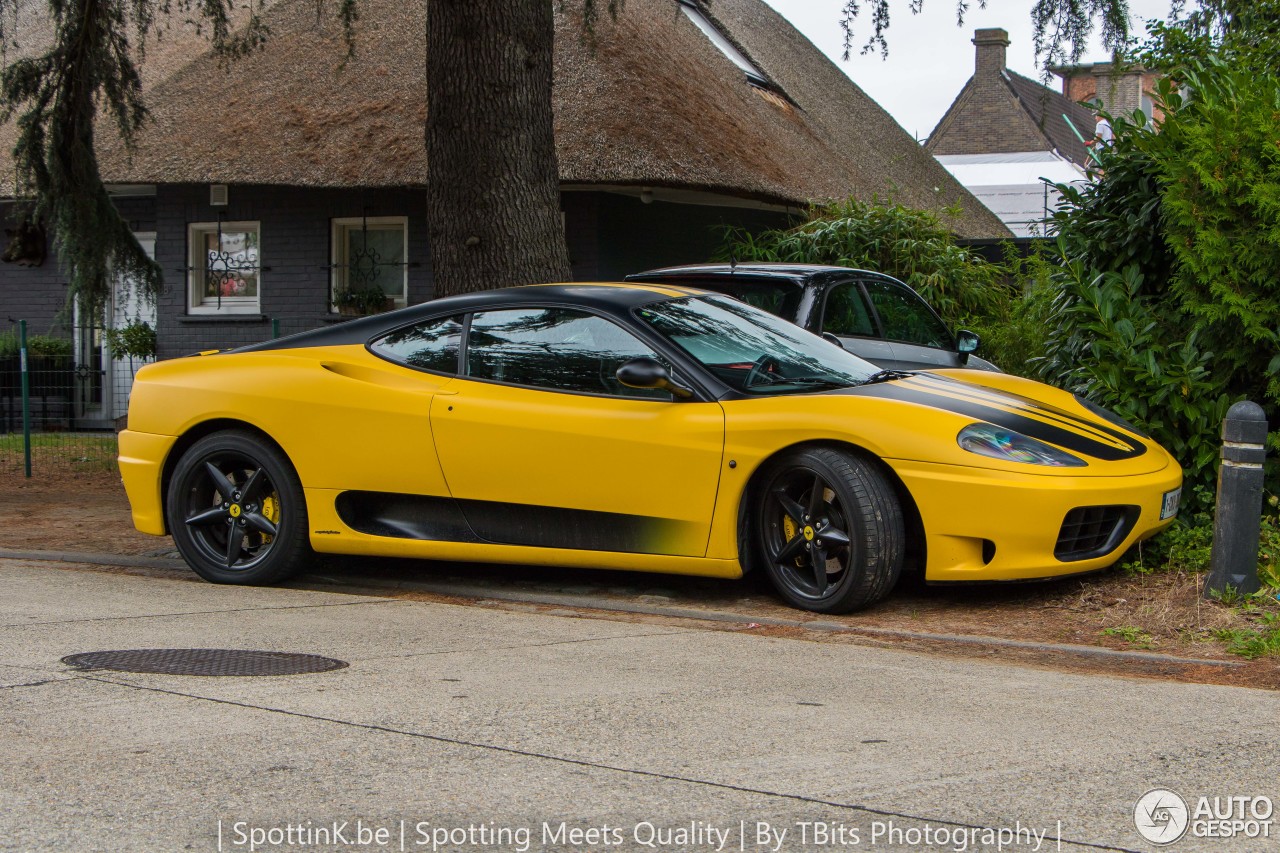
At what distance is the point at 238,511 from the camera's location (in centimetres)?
736

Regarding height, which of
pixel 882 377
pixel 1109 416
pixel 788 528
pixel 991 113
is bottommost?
pixel 788 528

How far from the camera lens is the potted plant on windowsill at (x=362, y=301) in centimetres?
1797

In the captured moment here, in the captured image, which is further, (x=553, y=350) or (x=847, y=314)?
(x=847, y=314)

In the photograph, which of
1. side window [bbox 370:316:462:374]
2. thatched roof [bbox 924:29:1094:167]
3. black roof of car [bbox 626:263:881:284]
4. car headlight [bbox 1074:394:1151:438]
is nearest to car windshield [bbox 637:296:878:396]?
side window [bbox 370:316:462:374]

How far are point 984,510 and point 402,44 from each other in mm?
14665

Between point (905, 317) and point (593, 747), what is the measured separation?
23.1 feet

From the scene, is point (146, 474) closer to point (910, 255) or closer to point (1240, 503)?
point (1240, 503)

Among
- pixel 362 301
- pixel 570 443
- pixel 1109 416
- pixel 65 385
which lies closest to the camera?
pixel 570 443

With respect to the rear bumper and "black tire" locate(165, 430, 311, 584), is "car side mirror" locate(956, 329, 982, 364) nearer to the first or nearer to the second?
"black tire" locate(165, 430, 311, 584)

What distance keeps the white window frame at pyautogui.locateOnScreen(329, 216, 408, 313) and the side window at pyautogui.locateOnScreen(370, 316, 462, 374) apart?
36.0ft

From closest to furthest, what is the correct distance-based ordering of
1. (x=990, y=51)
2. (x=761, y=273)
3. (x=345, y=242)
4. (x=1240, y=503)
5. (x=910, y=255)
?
1. (x=1240, y=503)
2. (x=761, y=273)
3. (x=910, y=255)
4. (x=345, y=242)
5. (x=990, y=51)

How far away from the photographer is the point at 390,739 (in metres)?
4.13

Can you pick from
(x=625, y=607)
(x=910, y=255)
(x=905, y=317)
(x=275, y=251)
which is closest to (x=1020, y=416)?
(x=625, y=607)

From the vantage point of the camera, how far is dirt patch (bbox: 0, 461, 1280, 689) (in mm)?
5746
